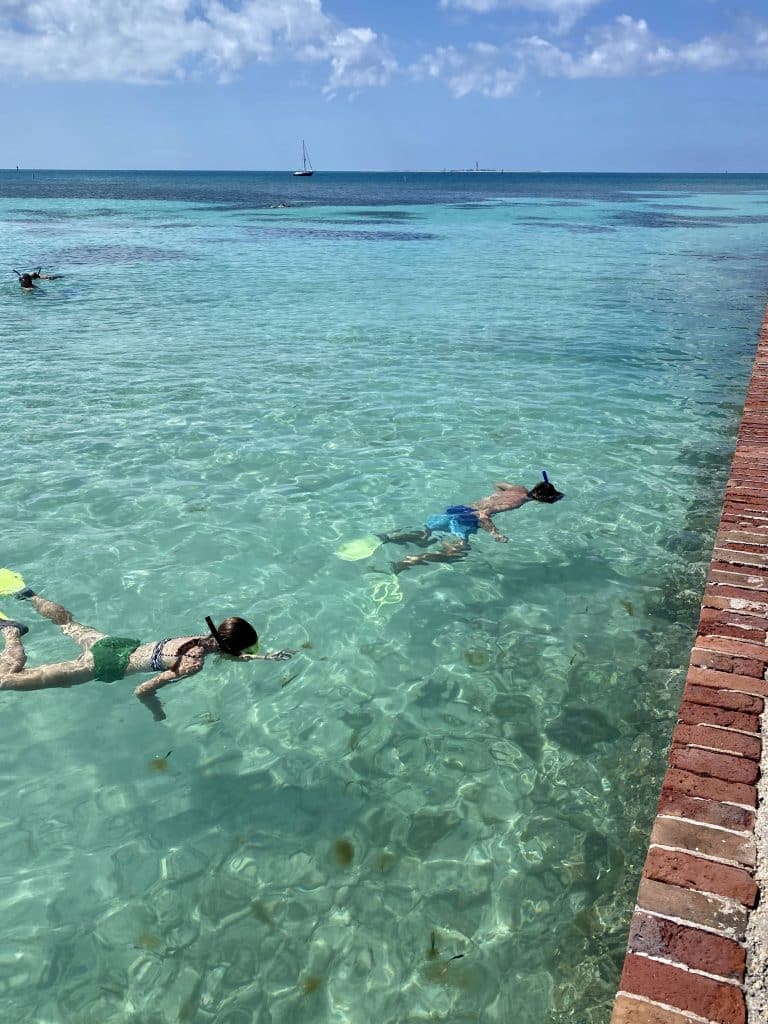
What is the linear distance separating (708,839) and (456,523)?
5268mm

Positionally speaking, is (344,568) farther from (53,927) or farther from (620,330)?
(620,330)

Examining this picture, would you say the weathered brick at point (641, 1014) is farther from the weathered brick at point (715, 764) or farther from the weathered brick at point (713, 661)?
the weathered brick at point (713, 661)

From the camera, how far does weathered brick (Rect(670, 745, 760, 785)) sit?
424cm

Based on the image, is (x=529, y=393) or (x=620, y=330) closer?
(x=529, y=393)

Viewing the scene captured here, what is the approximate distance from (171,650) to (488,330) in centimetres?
1553

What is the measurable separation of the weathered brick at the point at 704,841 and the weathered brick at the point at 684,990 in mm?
689

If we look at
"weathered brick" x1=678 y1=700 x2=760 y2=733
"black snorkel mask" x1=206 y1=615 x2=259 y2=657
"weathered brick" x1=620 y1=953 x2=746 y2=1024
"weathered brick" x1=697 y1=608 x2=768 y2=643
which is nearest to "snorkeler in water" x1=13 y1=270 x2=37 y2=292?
"black snorkel mask" x1=206 y1=615 x2=259 y2=657

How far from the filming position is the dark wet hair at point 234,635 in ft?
21.2

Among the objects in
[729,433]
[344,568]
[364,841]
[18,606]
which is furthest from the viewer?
[729,433]

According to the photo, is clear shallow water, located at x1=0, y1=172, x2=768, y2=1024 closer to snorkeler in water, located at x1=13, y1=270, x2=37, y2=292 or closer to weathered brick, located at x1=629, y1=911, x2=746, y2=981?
weathered brick, located at x1=629, y1=911, x2=746, y2=981

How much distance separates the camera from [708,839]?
3.88m

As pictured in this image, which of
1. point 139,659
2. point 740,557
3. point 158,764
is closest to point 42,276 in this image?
point 139,659

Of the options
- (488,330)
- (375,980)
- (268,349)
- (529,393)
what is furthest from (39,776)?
(488,330)

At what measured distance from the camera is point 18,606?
24.1 feet
